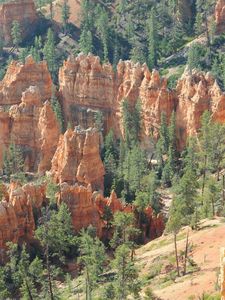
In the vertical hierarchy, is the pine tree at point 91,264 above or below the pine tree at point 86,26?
below

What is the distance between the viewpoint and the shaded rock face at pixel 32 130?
8644 cm

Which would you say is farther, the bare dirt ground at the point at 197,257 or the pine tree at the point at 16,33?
the pine tree at the point at 16,33

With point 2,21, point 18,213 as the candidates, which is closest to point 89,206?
point 18,213

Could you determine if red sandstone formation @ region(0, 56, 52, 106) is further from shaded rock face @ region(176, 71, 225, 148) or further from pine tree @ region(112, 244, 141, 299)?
pine tree @ region(112, 244, 141, 299)

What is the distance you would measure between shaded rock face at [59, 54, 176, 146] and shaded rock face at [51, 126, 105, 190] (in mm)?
15424

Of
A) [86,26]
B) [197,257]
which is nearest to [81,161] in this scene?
[197,257]

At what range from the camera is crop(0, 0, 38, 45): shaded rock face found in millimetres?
140125

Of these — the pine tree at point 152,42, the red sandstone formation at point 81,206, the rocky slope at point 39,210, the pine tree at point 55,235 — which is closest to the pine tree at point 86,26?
the pine tree at point 152,42

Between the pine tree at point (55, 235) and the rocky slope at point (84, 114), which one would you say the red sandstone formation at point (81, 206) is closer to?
the rocky slope at point (84, 114)

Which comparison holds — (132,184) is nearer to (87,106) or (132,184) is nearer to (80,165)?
(80,165)

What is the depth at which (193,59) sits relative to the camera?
11450cm

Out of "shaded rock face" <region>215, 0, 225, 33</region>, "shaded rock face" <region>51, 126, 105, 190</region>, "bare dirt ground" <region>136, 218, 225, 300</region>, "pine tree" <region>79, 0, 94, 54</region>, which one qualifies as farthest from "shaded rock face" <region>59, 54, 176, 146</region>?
"shaded rock face" <region>215, 0, 225, 33</region>

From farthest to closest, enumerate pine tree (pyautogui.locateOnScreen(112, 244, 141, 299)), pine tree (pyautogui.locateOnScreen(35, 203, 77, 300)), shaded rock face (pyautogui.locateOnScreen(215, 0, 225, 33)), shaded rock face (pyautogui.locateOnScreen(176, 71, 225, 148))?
shaded rock face (pyautogui.locateOnScreen(215, 0, 225, 33)), shaded rock face (pyautogui.locateOnScreen(176, 71, 225, 148)), pine tree (pyautogui.locateOnScreen(35, 203, 77, 300)), pine tree (pyautogui.locateOnScreen(112, 244, 141, 299))

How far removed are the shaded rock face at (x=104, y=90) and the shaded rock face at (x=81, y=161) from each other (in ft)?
50.6
